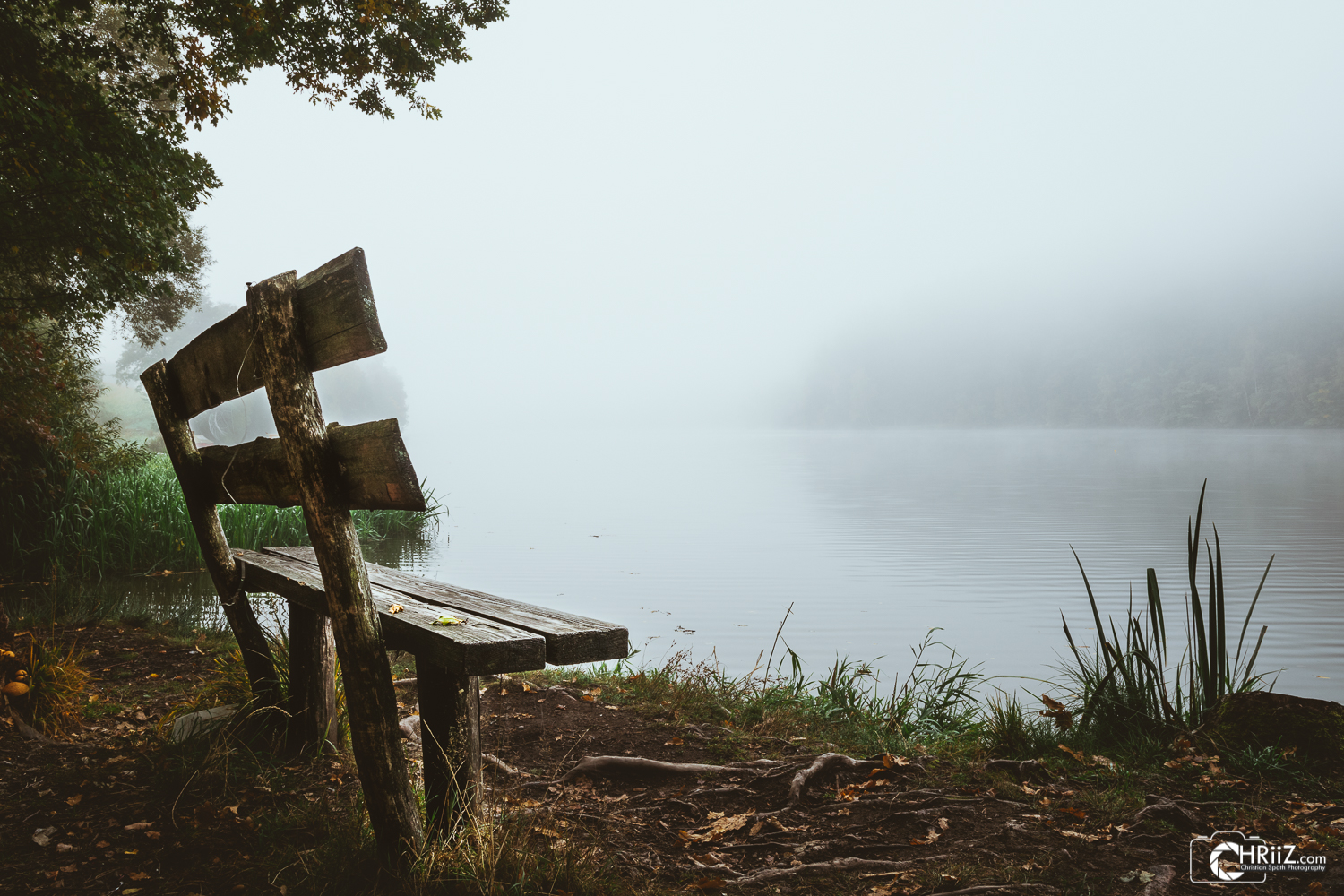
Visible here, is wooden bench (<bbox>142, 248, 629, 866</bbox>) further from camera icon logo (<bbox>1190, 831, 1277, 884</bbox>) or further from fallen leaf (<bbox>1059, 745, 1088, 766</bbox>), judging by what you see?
fallen leaf (<bbox>1059, 745, 1088, 766</bbox>)

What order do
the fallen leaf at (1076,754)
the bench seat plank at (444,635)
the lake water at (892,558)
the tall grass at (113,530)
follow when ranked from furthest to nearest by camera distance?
the tall grass at (113,530) < the lake water at (892,558) < the fallen leaf at (1076,754) < the bench seat plank at (444,635)

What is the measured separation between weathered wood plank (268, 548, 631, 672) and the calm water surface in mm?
4412

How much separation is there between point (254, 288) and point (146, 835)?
1.77m

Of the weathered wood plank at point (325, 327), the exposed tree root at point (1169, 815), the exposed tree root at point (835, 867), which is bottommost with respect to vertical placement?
the exposed tree root at point (1169, 815)

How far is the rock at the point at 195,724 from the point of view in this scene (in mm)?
3047

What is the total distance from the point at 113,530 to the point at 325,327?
9.74 meters

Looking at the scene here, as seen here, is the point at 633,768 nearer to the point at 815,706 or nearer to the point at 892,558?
the point at 815,706

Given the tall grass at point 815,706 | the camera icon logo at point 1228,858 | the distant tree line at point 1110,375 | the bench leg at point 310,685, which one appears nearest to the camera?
the camera icon logo at point 1228,858

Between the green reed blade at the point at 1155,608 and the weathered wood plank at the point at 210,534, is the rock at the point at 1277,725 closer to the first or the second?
the green reed blade at the point at 1155,608

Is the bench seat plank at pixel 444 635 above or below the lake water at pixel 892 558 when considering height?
above

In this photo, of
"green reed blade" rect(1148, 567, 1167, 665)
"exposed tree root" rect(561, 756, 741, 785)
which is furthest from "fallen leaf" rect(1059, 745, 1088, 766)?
"exposed tree root" rect(561, 756, 741, 785)

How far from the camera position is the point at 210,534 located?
3133mm

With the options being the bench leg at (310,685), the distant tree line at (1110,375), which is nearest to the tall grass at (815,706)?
the bench leg at (310,685)

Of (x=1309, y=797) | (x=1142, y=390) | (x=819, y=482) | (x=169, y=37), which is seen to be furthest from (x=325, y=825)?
(x=1142, y=390)
